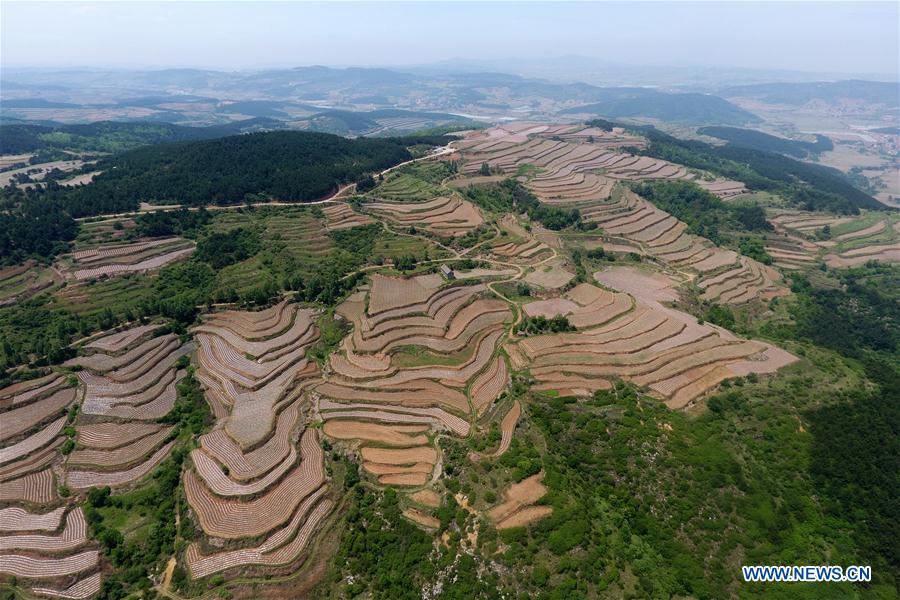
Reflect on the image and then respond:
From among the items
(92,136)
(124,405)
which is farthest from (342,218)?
(92,136)

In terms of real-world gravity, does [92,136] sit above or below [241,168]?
above

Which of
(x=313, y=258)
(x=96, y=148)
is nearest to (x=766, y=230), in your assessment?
(x=313, y=258)

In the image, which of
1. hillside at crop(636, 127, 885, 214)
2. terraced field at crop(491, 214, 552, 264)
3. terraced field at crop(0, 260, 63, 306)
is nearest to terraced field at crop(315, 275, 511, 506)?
terraced field at crop(491, 214, 552, 264)

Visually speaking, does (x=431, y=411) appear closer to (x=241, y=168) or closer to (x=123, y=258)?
(x=123, y=258)

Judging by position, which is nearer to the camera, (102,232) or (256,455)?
(256,455)

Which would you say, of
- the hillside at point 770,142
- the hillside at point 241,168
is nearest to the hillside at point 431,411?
the hillside at point 241,168

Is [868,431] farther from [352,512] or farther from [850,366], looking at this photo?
[352,512]

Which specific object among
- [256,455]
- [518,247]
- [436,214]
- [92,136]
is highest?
[92,136]
